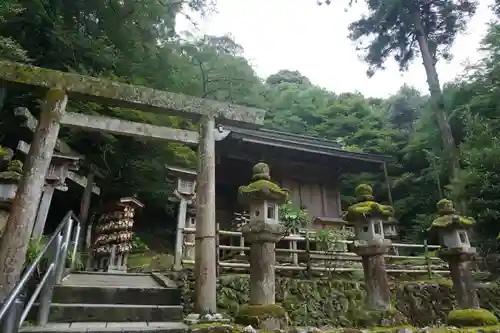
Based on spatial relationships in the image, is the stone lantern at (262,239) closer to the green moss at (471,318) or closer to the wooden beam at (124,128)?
the wooden beam at (124,128)

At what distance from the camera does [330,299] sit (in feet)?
27.0

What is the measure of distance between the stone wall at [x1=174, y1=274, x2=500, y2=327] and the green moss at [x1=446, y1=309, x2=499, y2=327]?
1.84 meters

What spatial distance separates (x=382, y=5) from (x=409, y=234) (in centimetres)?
1204

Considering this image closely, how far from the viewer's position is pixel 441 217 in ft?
20.8

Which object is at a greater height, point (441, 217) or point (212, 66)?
point (212, 66)

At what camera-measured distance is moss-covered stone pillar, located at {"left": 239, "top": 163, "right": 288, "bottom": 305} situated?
4.43m

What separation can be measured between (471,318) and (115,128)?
6211 millimetres

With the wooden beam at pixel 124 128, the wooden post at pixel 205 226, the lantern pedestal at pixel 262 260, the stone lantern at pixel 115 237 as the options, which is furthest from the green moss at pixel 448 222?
the stone lantern at pixel 115 237

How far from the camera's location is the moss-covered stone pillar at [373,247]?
5.39 metres

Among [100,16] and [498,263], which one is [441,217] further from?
[100,16]

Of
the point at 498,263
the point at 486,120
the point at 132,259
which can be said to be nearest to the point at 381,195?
the point at 486,120

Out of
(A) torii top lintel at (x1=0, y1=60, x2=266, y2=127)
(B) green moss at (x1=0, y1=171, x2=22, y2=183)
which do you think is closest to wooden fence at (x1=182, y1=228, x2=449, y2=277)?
(A) torii top lintel at (x1=0, y1=60, x2=266, y2=127)

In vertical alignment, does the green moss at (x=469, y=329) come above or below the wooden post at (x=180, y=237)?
below

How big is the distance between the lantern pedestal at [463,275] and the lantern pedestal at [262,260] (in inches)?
129
